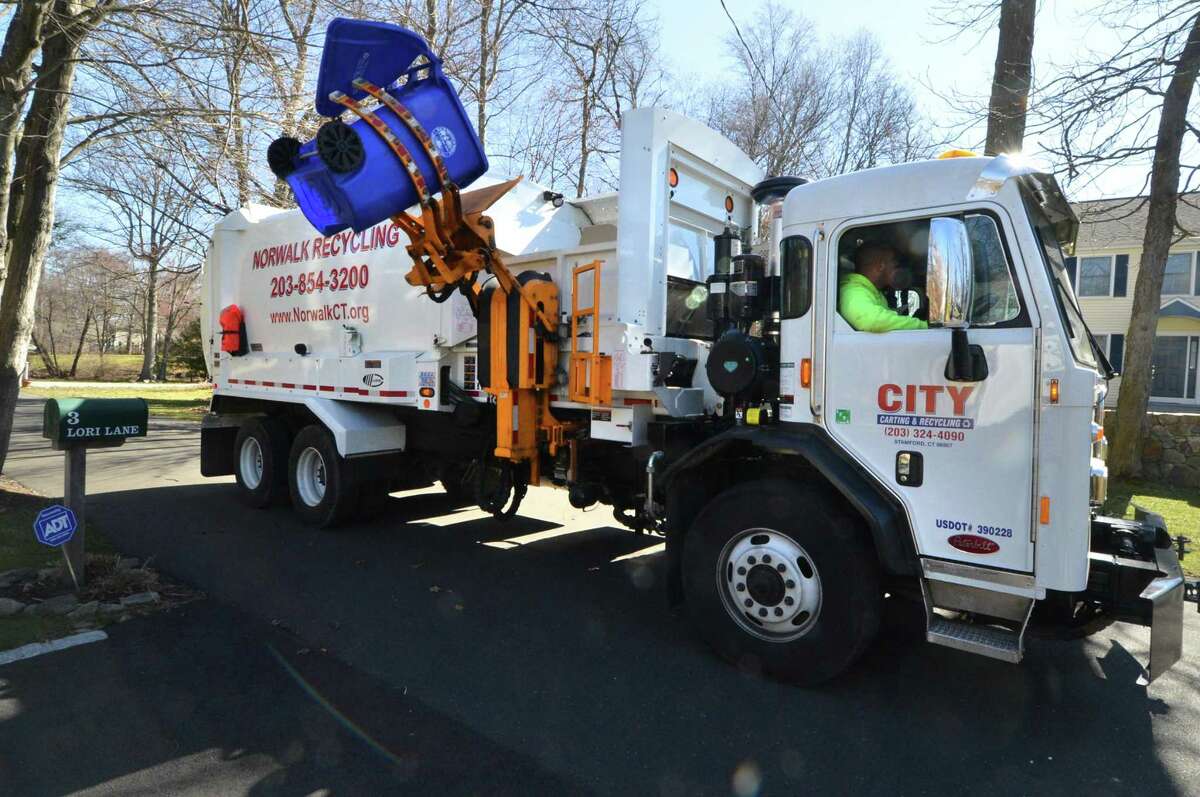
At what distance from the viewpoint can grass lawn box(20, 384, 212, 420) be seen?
19809 mm

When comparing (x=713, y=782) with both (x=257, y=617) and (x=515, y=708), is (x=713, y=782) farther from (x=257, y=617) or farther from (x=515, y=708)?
(x=257, y=617)

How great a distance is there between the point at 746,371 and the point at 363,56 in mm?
3112

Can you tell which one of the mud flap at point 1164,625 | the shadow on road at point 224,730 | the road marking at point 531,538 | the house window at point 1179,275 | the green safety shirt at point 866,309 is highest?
the house window at point 1179,275

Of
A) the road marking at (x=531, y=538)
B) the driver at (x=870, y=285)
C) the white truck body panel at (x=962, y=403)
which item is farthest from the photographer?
the road marking at (x=531, y=538)

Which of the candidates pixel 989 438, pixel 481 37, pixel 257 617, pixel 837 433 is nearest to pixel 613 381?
pixel 837 433

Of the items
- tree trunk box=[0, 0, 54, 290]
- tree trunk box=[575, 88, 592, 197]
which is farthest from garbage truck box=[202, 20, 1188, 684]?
tree trunk box=[575, 88, 592, 197]

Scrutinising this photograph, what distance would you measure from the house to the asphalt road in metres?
19.9

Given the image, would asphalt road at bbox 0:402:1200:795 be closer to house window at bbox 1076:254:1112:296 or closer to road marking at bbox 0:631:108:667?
road marking at bbox 0:631:108:667

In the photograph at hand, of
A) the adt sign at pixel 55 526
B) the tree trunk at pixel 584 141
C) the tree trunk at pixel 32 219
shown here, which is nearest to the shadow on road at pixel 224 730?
the adt sign at pixel 55 526

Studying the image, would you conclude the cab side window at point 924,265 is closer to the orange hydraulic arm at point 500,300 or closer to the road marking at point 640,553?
the orange hydraulic arm at point 500,300

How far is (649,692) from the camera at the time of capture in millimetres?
3764

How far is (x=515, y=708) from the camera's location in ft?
11.7

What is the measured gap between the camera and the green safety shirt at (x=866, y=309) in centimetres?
351

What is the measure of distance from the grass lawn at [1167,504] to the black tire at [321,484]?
6791 mm
